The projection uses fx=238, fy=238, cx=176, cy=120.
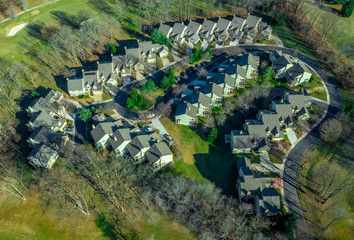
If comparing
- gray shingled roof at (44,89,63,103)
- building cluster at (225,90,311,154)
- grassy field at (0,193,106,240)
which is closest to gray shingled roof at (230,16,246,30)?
building cluster at (225,90,311,154)

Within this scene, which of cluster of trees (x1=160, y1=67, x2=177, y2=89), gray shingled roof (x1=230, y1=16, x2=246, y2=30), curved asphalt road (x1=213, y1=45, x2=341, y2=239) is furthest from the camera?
gray shingled roof (x1=230, y1=16, x2=246, y2=30)

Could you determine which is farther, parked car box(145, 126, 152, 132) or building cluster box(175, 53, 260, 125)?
building cluster box(175, 53, 260, 125)

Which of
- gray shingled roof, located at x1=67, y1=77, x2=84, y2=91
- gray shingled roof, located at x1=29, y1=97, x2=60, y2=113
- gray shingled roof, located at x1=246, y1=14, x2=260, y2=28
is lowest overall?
gray shingled roof, located at x1=29, y1=97, x2=60, y2=113

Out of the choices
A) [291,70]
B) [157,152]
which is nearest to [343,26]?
[291,70]

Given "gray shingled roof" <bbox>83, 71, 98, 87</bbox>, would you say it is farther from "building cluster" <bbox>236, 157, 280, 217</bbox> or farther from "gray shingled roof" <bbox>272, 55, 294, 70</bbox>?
"gray shingled roof" <bbox>272, 55, 294, 70</bbox>

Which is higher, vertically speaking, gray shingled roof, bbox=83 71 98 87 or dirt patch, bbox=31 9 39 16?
dirt patch, bbox=31 9 39 16

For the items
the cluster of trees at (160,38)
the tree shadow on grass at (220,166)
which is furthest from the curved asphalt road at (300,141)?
the cluster of trees at (160,38)
